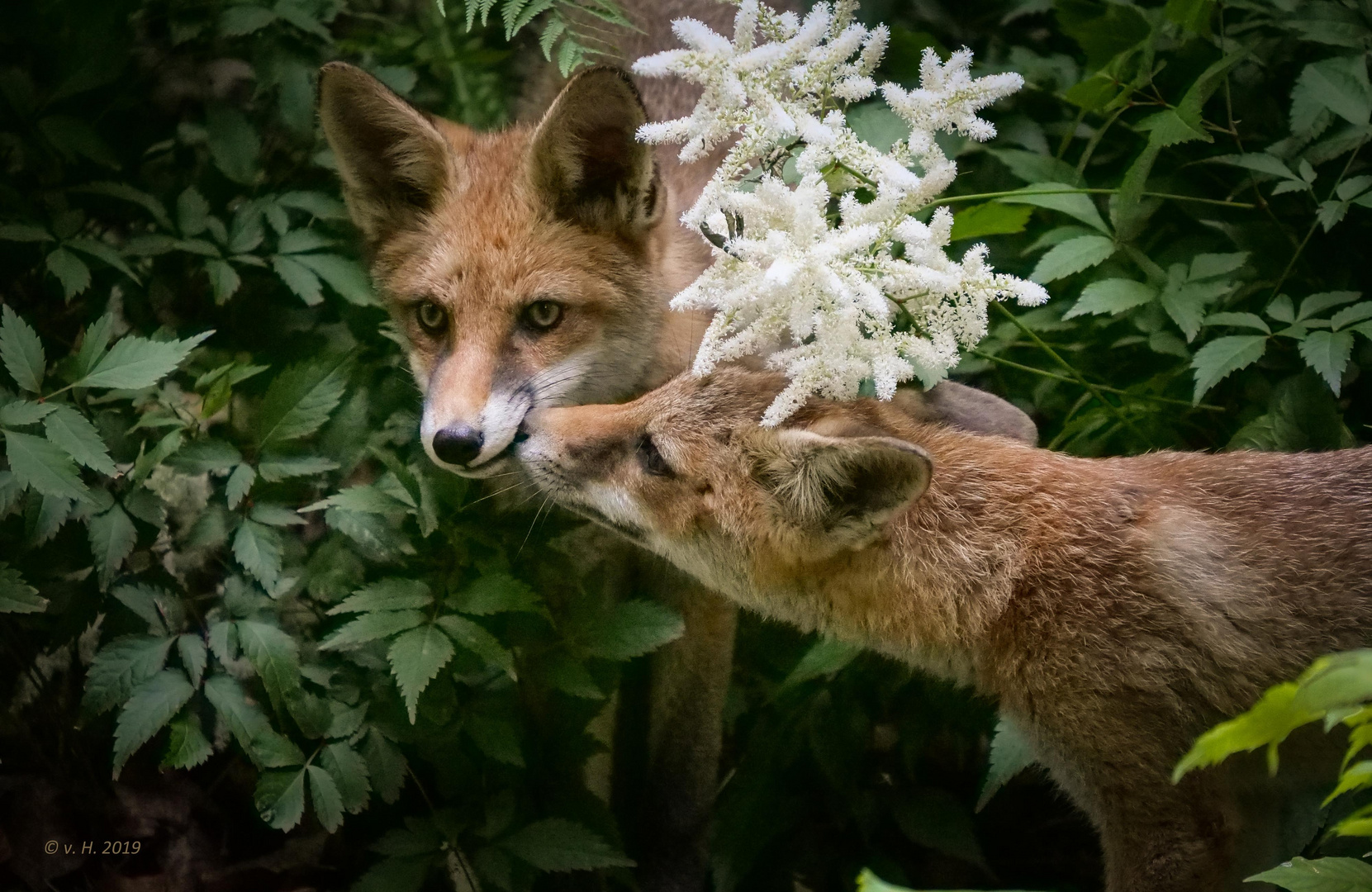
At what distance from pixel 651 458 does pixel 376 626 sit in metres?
0.72

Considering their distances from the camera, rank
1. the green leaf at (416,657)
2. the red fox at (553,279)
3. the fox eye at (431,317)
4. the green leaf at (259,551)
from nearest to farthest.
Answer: the green leaf at (416,657) → the green leaf at (259,551) → the red fox at (553,279) → the fox eye at (431,317)

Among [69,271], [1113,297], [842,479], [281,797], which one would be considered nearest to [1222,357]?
[1113,297]

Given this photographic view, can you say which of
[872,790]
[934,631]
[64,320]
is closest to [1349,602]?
[934,631]

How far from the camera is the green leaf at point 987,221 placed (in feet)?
8.85

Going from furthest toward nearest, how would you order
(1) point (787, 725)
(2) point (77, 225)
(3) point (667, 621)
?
(1) point (787, 725)
(2) point (77, 225)
(3) point (667, 621)

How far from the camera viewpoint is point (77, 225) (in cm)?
274

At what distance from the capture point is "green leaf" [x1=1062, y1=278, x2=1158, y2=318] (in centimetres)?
271

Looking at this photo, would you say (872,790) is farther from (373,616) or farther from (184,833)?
(184,833)

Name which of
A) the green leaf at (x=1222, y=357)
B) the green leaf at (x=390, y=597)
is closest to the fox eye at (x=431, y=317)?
the green leaf at (x=390, y=597)

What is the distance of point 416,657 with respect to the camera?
2.25 metres

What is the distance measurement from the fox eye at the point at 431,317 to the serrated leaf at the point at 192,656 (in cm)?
95

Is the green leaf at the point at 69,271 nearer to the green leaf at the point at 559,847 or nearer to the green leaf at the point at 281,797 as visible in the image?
the green leaf at the point at 281,797

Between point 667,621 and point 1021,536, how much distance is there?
0.83 m

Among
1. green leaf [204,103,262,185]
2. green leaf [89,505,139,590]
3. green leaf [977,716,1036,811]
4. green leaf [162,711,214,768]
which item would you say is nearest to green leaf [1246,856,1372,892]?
green leaf [977,716,1036,811]
